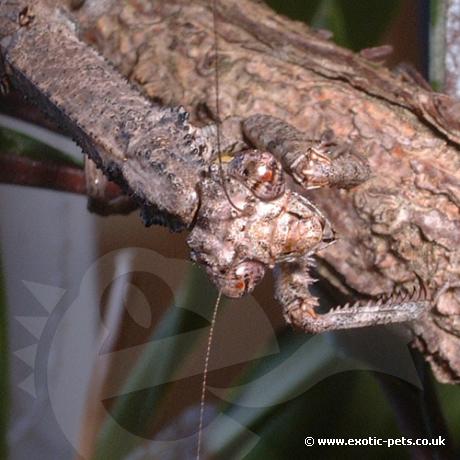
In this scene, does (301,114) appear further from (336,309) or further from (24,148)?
(24,148)

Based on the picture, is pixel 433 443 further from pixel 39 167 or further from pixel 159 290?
pixel 39 167

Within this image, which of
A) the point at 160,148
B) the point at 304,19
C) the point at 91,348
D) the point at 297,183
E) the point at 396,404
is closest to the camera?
the point at 160,148

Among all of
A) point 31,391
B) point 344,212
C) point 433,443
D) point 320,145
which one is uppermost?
point 320,145

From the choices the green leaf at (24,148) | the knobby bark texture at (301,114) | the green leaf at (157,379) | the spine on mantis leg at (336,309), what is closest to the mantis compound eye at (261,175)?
the knobby bark texture at (301,114)

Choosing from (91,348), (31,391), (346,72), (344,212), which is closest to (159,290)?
(91,348)

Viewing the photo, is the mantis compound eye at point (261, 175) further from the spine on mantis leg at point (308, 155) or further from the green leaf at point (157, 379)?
the green leaf at point (157, 379)

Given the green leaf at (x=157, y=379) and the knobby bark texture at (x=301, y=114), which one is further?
the green leaf at (x=157, y=379)

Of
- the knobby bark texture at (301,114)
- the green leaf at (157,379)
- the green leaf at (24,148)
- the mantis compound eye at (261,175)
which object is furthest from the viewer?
the green leaf at (24,148)

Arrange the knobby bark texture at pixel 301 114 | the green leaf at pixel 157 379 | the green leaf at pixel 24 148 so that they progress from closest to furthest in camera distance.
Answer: the knobby bark texture at pixel 301 114, the green leaf at pixel 157 379, the green leaf at pixel 24 148
